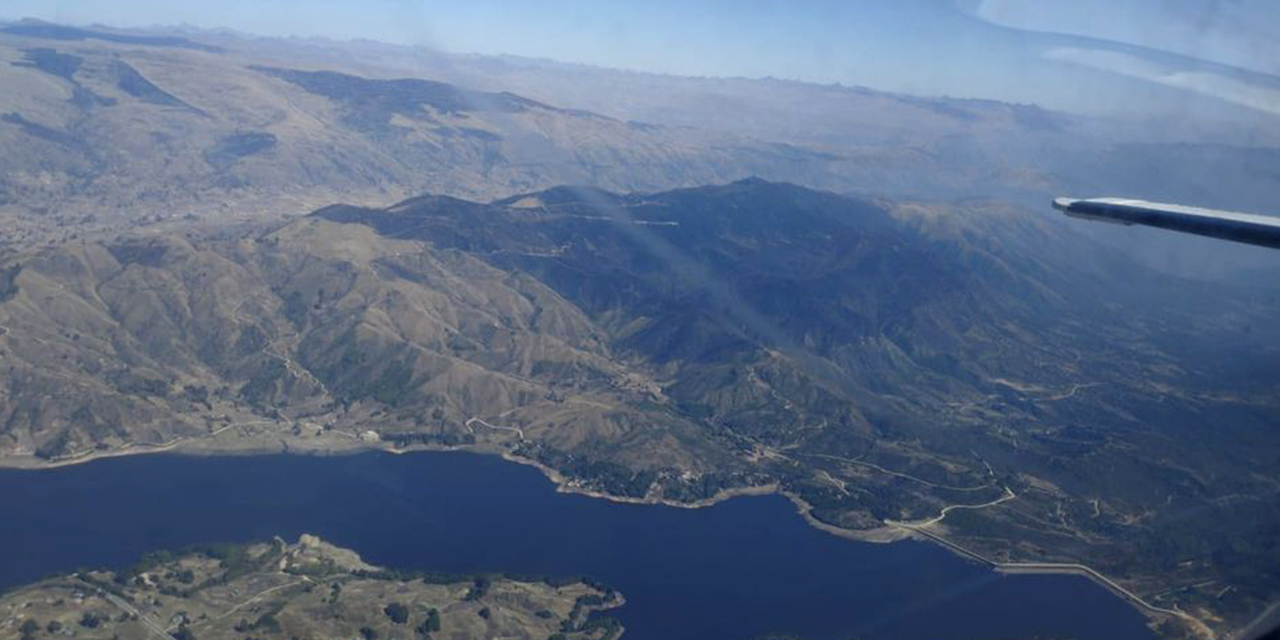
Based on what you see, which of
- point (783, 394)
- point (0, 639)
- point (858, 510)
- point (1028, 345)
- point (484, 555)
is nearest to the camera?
point (0, 639)

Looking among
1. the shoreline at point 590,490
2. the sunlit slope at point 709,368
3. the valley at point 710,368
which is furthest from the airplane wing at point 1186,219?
the shoreline at point 590,490

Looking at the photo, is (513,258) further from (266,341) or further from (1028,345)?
(1028,345)

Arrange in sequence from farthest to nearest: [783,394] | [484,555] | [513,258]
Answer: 1. [513,258]
2. [783,394]
3. [484,555]

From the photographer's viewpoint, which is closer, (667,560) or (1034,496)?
(667,560)

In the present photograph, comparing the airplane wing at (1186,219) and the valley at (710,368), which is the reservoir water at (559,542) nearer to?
the valley at (710,368)

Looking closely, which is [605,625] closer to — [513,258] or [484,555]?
[484,555]

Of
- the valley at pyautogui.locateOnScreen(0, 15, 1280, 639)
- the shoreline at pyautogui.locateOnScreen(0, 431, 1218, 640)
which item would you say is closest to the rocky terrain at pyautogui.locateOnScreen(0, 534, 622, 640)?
the valley at pyautogui.locateOnScreen(0, 15, 1280, 639)

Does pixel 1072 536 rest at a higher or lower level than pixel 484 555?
higher

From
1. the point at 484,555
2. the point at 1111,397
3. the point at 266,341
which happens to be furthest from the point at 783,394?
the point at 266,341

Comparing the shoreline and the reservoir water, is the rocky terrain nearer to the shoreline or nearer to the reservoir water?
the reservoir water
